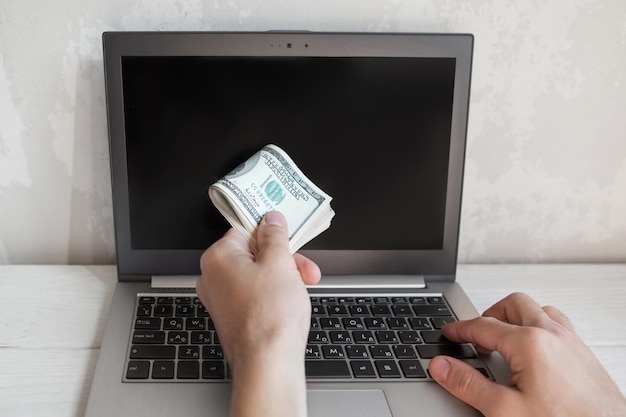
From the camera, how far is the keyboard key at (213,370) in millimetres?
728

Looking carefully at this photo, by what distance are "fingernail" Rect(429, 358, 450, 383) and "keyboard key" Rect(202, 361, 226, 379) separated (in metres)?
0.24

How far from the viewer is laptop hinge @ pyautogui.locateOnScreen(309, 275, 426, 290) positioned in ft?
3.00

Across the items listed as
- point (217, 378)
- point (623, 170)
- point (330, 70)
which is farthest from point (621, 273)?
point (217, 378)

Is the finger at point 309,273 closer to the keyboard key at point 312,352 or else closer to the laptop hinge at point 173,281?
the keyboard key at point 312,352

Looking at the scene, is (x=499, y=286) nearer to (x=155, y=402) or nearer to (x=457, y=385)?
(x=457, y=385)

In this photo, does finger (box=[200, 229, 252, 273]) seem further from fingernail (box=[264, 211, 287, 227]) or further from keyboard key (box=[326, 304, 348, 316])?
keyboard key (box=[326, 304, 348, 316])

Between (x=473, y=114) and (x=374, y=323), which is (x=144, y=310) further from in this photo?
(x=473, y=114)

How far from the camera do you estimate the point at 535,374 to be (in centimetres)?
66

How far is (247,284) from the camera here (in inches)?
25.1

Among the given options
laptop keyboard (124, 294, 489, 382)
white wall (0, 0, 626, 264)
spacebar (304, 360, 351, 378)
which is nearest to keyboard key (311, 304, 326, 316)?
laptop keyboard (124, 294, 489, 382)

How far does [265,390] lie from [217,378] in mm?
157

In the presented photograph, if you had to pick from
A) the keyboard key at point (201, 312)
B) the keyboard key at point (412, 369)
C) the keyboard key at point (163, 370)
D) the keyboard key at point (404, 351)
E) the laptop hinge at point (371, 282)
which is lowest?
the keyboard key at point (412, 369)

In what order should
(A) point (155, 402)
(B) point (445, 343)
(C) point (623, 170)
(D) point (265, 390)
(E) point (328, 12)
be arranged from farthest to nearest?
(C) point (623, 170) < (E) point (328, 12) < (B) point (445, 343) < (A) point (155, 402) < (D) point (265, 390)

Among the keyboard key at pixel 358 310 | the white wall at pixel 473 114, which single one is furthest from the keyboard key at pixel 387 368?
the white wall at pixel 473 114
